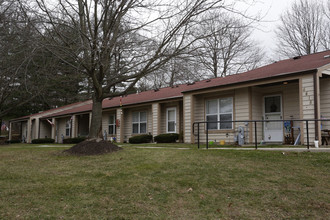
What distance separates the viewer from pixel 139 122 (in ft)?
65.2

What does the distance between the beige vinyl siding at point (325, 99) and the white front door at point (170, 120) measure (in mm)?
8118

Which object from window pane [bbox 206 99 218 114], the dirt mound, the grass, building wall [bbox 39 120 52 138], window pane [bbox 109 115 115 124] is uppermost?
window pane [bbox 206 99 218 114]

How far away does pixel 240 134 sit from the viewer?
13.0 m

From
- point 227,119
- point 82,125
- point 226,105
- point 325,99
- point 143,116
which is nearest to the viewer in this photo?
point 325,99

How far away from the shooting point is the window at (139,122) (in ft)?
64.0

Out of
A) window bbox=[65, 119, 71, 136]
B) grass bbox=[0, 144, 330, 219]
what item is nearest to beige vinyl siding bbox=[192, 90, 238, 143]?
grass bbox=[0, 144, 330, 219]

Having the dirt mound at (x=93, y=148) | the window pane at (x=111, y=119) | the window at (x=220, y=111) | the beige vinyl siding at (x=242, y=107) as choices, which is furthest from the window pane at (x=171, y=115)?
the dirt mound at (x=93, y=148)

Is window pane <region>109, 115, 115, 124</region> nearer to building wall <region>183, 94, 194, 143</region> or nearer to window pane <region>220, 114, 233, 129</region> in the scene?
building wall <region>183, 94, 194, 143</region>

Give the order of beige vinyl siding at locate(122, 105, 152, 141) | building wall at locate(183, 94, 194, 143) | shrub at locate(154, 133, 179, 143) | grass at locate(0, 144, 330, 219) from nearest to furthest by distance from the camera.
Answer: grass at locate(0, 144, 330, 219)
building wall at locate(183, 94, 194, 143)
shrub at locate(154, 133, 179, 143)
beige vinyl siding at locate(122, 105, 152, 141)

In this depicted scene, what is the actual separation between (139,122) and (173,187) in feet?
46.0

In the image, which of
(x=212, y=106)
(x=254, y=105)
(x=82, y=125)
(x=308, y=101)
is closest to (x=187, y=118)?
(x=212, y=106)

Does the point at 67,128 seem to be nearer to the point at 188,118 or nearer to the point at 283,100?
the point at 188,118

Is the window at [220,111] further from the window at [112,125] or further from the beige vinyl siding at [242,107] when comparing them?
the window at [112,125]

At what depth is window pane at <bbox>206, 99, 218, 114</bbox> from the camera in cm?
1495
